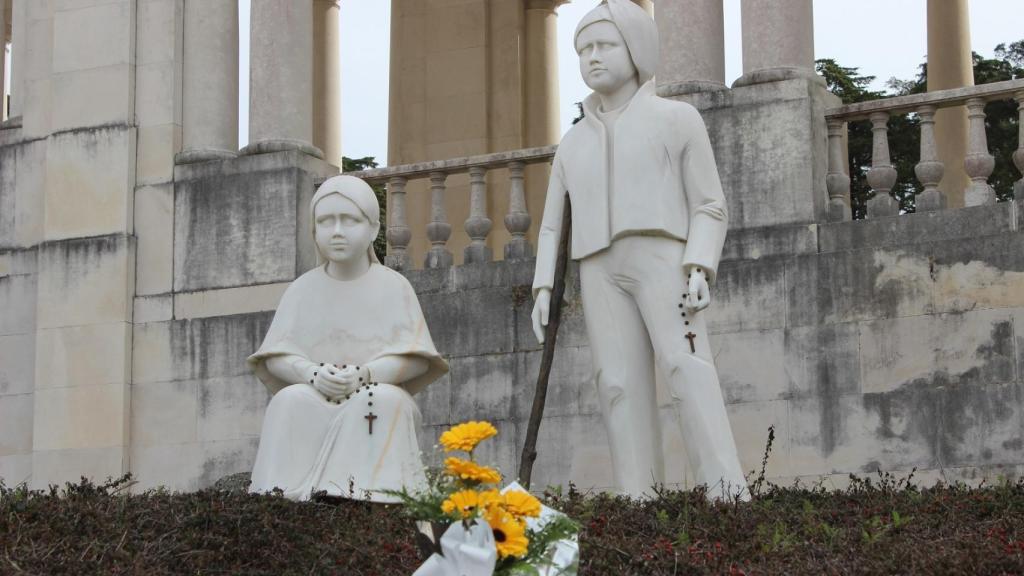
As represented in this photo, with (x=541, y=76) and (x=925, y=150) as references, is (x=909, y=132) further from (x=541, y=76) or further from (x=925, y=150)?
(x=925, y=150)

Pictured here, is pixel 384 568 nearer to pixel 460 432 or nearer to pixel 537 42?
pixel 460 432

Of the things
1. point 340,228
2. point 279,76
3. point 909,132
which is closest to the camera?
point 340,228

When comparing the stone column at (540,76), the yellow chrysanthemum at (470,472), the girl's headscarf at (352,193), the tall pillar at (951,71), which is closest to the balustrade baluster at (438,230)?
the girl's headscarf at (352,193)

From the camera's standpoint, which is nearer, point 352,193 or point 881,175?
point 352,193

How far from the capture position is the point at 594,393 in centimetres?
1661

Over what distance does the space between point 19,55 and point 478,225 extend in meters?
5.48

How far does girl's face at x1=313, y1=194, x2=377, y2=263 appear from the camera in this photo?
13.8 m

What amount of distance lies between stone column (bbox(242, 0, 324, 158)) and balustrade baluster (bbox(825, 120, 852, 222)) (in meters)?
4.79

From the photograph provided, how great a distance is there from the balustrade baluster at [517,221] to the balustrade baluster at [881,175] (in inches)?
118

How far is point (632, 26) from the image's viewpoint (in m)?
13.4

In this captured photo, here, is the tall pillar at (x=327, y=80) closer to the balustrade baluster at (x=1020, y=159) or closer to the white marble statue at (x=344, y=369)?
the balustrade baluster at (x=1020, y=159)

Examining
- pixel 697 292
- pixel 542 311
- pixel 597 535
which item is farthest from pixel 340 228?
pixel 597 535

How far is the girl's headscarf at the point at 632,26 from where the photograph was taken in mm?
13336

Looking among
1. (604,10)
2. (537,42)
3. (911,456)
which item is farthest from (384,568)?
(537,42)
